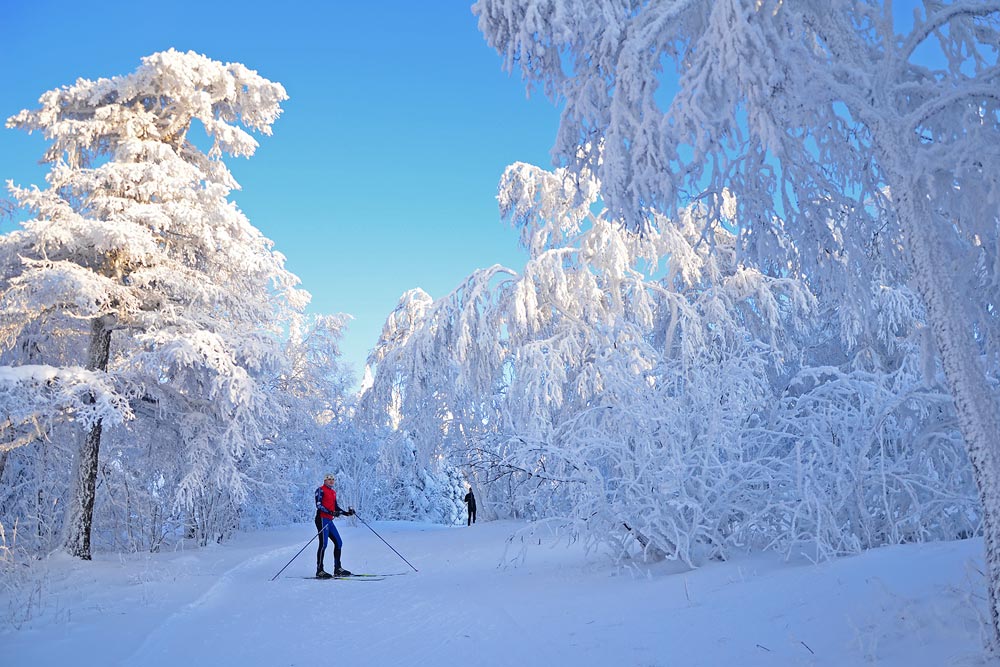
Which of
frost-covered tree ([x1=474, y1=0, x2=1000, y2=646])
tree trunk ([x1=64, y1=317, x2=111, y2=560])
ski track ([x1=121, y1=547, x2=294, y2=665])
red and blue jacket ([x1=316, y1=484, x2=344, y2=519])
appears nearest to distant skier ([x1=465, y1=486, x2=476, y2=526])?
ski track ([x1=121, y1=547, x2=294, y2=665])

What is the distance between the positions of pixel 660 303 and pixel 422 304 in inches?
369

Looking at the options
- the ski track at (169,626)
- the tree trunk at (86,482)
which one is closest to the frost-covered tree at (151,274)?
the tree trunk at (86,482)

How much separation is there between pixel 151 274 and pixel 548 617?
10484 millimetres

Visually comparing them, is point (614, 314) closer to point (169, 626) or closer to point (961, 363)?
point (169, 626)

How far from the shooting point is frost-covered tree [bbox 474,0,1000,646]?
13.0 ft

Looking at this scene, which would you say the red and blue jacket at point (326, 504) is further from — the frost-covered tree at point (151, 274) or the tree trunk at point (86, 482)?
the tree trunk at point (86, 482)

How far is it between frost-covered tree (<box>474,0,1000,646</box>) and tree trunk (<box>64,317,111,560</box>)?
37.3ft

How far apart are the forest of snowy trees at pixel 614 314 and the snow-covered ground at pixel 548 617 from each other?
1.97ft

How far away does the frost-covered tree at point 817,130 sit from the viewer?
3.98 meters

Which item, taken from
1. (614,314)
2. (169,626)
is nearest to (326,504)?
(169,626)

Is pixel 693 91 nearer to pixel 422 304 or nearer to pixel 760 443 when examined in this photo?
pixel 760 443

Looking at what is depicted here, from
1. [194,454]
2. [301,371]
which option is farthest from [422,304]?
[194,454]

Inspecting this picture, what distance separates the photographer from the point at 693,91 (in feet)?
14.7

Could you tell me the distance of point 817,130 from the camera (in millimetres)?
4945
